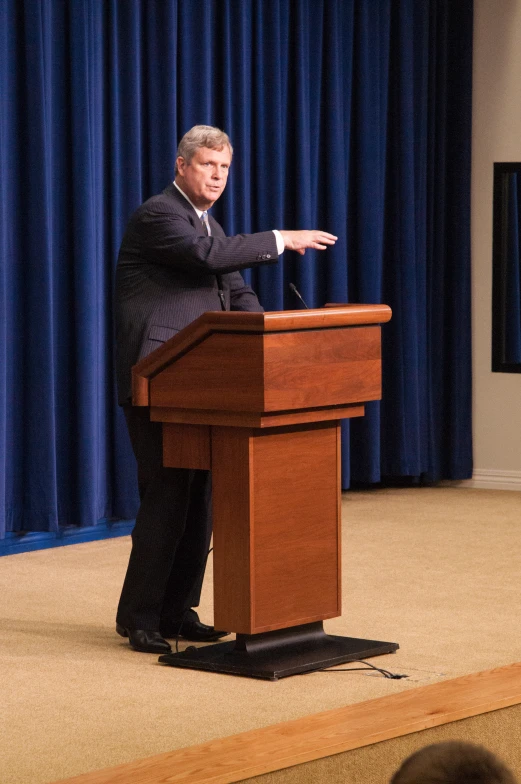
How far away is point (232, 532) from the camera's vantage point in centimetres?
329

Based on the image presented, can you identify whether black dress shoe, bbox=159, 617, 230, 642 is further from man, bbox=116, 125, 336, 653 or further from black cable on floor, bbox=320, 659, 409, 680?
black cable on floor, bbox=320, 659, 409, 680

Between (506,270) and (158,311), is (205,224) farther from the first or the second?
(506,270)

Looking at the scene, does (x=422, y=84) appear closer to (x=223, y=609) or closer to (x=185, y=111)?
(x=185, y=111)

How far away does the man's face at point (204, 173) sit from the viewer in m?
3.56

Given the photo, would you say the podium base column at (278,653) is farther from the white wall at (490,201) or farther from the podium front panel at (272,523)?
the white wall at (490,201)

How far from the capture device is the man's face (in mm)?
3557

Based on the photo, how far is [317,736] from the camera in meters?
2.47

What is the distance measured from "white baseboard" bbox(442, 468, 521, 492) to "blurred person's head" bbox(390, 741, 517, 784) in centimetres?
581

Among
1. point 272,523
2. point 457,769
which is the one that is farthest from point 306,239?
point 457,769

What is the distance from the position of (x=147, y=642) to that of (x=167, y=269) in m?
0.98

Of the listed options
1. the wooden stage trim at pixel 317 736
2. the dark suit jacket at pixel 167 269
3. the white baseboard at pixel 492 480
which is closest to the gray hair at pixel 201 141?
the dark suit jacket at pixel 167 269

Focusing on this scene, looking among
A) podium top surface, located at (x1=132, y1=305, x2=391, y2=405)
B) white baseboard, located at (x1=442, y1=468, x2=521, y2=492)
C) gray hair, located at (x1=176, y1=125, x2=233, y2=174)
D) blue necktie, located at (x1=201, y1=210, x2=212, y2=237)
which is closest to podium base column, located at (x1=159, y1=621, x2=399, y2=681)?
podium top surface, located at (x1=132, y1=305, x2=391, y2=405)

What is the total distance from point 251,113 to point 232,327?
3176 mm

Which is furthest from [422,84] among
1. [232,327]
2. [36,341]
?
[232,327]
